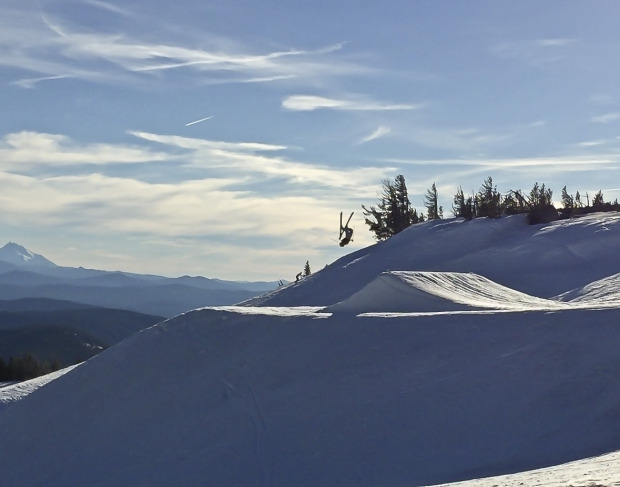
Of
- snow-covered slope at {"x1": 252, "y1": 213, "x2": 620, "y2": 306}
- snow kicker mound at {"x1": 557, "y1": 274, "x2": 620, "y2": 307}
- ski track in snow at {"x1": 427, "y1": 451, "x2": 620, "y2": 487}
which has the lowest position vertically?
ski track in snow at {"x1": 427, "y1": 451, "x2": 620, "y2": 487}

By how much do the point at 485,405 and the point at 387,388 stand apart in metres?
1.71

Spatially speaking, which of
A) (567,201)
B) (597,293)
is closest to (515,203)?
(567,201)

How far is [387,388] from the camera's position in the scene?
13.1 m

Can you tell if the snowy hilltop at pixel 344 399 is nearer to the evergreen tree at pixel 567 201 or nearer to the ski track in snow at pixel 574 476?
the ski track in snow at pixel 574 476

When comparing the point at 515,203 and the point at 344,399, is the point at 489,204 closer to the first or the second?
the point at 515,203

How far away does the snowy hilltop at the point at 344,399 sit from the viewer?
36.9 ft

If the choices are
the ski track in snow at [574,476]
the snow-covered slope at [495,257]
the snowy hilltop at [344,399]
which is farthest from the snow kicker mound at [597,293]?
the ski track in snow at [574,476]

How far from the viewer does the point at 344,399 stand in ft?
43.0

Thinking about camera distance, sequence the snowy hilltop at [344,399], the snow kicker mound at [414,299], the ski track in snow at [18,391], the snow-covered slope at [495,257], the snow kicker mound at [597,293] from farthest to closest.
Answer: the snow-covered slope at [495,257] < the snow kicker mound at [597,293] < the ski track in snow at [18,391] < the snow kicker mound at [414,299] < the snowy hilltop at [344,399]

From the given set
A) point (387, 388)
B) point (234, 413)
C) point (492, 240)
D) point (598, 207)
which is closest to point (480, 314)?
point (387, 388)

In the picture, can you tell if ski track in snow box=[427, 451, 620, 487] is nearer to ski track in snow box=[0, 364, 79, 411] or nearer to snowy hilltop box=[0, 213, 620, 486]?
snowy hilltop box=[0, 213, 620, 486]

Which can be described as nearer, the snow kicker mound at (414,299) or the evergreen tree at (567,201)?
the snow kicker mound at (414,299)

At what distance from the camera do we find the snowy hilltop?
11.2 metres

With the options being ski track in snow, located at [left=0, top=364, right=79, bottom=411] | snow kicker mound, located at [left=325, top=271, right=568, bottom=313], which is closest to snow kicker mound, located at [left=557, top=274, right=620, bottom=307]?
snow kicker mound, located at [left=325, top=271, right=568, bottom=313]
